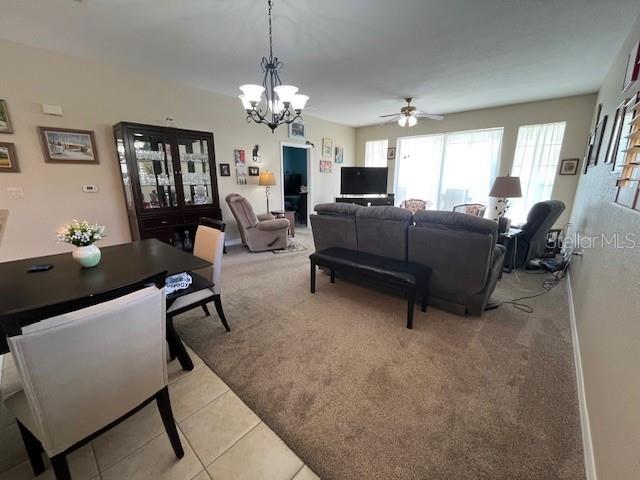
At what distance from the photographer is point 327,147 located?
257 inches

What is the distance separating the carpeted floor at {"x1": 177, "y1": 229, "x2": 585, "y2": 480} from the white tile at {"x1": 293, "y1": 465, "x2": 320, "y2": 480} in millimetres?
30

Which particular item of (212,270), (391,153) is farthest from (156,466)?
(391,153)

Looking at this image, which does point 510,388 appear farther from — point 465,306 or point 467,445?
point 465,306

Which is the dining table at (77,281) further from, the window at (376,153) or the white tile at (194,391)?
the window at (376,153)

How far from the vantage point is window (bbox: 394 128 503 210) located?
5340mm

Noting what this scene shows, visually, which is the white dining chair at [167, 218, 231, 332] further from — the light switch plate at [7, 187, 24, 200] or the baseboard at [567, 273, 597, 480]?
the light switch plate at [7, 187, 24, 200]

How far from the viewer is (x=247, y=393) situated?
158 cm

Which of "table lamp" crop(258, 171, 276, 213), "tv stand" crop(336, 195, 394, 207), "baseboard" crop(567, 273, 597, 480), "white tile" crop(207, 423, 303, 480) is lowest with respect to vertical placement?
"white tile" crop(207, 423, 303, 480)

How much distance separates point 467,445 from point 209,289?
1.91 metres

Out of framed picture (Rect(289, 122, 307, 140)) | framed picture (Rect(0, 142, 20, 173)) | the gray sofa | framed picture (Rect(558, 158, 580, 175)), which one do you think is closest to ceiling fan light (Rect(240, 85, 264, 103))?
the gray sofa

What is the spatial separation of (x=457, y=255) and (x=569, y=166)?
418 centimetres

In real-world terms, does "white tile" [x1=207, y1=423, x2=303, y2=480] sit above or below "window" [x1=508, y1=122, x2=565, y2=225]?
below

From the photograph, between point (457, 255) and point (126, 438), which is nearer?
point (126, 438)

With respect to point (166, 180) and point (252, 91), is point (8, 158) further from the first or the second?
point (252, 91)
